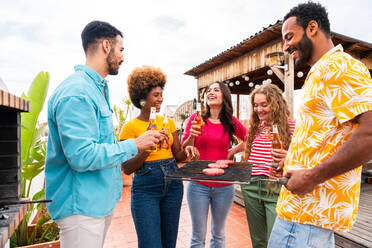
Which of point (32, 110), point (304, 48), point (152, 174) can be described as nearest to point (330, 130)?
point (304, 48)

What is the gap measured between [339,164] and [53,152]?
1465 mm

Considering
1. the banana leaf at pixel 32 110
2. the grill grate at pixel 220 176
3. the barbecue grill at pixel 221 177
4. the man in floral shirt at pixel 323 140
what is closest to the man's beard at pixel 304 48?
the man in floral shirt at pixel 323 140

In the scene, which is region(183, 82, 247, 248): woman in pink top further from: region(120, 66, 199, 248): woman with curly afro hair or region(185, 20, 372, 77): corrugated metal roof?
region(185, 20, 372, 77): corrugated metal roof

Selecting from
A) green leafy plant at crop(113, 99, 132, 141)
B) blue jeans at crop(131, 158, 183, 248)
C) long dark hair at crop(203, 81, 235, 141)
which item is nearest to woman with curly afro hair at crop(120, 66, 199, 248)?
blue jeans at crop(131, 158, 183, 248)

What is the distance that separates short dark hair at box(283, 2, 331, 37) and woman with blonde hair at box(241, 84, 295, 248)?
0.97 metres

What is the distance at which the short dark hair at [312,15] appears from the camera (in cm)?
109

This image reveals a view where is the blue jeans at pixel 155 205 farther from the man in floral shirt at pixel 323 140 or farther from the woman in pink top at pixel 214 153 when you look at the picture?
the man in floral shirt at pixel 323 140

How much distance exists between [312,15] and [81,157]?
57.7 inches

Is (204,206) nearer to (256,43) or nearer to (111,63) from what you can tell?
(111,63)

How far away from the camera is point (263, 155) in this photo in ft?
6.47

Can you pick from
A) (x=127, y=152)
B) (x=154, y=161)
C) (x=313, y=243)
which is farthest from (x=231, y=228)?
(x=127, y=152)

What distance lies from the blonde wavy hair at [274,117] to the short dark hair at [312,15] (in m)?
0.96

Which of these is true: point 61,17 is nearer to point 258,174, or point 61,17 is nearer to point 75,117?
point 75,117

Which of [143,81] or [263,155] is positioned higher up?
[143,81]
